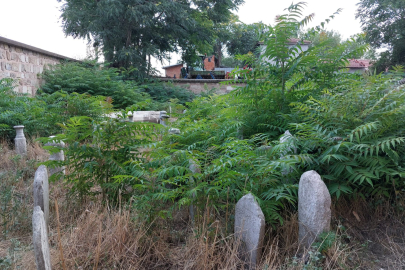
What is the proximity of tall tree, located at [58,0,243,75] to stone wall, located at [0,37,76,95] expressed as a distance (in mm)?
5501

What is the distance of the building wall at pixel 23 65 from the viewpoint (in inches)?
364

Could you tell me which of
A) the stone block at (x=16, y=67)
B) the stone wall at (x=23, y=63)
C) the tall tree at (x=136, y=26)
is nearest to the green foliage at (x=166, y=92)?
the tall tree at (x=136, y=26)

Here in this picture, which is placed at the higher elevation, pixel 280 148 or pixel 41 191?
pixel 280 148

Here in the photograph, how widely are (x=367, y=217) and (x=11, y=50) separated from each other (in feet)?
35.0

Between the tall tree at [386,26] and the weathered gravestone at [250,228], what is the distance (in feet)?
77.1

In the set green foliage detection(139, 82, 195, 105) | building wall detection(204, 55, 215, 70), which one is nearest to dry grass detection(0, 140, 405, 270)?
green foliage detection(139, 82, 195, 105)

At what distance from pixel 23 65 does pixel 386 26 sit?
2363 centimetres

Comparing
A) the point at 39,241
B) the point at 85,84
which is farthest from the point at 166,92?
the point at 39,241

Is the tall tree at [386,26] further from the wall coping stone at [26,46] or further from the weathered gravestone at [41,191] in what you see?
the weathered gravestone at [41,191]

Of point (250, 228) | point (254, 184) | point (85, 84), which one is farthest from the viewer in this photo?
point (85, 84)

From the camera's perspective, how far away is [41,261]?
1.95m

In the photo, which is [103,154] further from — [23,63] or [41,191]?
[23,63]

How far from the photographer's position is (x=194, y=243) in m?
2.63

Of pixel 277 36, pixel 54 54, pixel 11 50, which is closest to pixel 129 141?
pixel 277 36
